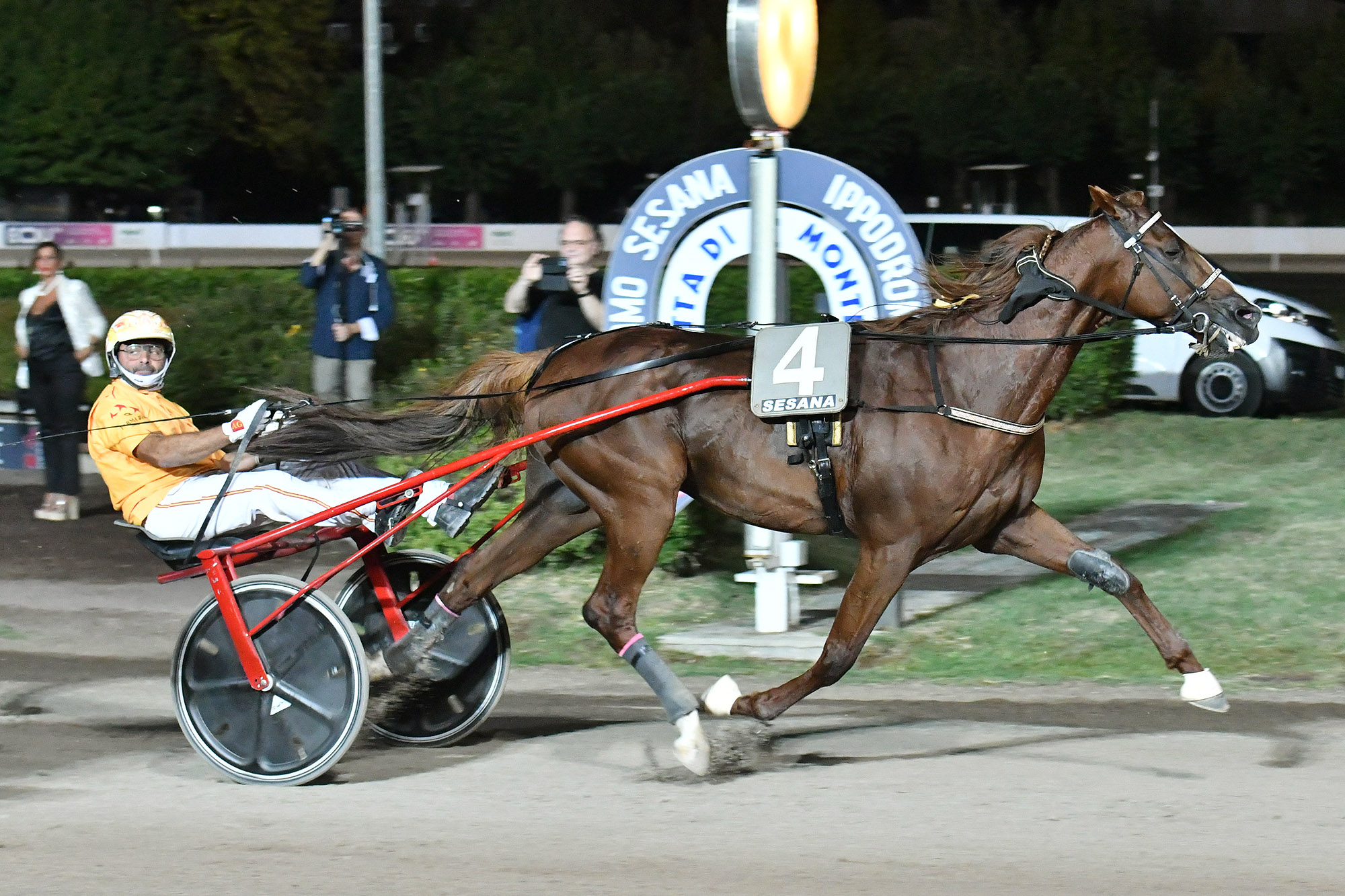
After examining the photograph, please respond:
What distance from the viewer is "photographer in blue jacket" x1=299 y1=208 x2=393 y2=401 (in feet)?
32.9

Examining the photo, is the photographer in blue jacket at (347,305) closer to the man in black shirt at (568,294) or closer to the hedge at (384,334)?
the hedge at (384,334)

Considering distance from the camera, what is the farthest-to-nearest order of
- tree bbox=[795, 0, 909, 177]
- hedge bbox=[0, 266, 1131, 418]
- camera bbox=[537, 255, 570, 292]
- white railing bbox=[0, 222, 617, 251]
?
tree bbox=[795, 0, 909, 177] → white railing bbox=[0, 222, 617, 251] → hedge bbox=[0, 266, 1131, 418] → camera bbox=[537, 255, 570, 292]

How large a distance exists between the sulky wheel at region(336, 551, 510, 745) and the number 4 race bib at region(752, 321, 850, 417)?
4.41 feet

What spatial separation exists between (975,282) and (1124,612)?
2706 millimetres

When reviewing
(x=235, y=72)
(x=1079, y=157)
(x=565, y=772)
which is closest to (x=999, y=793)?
(x=565, y=772)

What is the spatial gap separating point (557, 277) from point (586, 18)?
41.9 meters

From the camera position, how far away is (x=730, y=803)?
16.8 feet

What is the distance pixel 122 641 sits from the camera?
26.0 feet

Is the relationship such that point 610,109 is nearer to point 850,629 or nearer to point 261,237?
point 261,237

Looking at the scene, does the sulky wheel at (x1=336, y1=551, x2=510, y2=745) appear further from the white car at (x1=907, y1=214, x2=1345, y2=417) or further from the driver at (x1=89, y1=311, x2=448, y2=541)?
the white car at (x1=907, y1=214, x2=1345, y2=417)

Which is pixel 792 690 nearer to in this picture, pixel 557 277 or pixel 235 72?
pixel 557 277

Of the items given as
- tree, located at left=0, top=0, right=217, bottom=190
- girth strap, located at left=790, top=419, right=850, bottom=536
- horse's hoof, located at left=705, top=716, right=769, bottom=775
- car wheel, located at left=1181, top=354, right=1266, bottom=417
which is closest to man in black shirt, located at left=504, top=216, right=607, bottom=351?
horse's hoof, located at left=705, top=716, right=769, bottom=775

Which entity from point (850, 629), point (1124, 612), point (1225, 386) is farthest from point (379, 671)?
point (1225, 386)

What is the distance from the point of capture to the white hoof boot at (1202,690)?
5.45 metres
